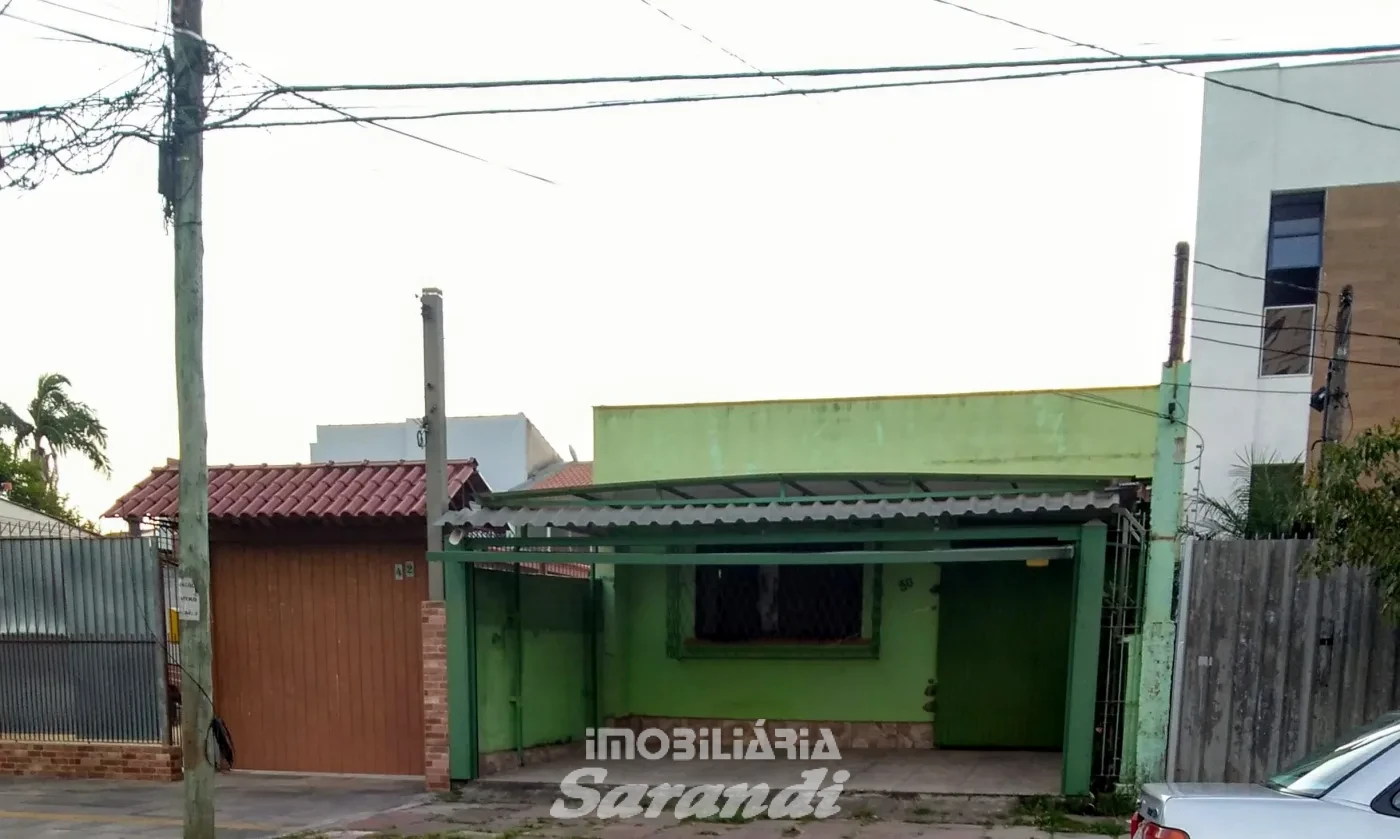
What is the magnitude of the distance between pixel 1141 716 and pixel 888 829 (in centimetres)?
187

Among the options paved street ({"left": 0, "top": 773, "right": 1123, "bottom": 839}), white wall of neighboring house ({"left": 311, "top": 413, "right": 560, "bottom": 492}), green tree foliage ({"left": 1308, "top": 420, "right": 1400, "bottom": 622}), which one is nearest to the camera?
green tree foliage ({"left": 1308, "top": 420, "right": 1400, "bottom": 622})

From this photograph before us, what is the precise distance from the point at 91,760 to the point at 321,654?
2207 mm

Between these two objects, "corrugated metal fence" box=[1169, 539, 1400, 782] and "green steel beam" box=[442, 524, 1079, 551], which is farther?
"green steel beam" box=[442, 524, 1079, 551]

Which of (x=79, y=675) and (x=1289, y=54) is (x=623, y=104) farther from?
(x=79, y=675)

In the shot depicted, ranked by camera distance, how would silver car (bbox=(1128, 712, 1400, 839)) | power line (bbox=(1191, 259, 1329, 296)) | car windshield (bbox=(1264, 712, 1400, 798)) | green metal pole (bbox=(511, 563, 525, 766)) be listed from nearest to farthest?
1. silver car (bbox=(1128, 712, 1400, 839))
2. car windshield (bbox=(1264, 712, 1400, 798))
3. green metal pole (bbox=(511, 563, 525, 766))
4. power line (bbox=(1191, 259, 1329, 296))

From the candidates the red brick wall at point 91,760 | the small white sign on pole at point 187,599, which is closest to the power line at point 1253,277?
the small white sign on pole at point 187,599

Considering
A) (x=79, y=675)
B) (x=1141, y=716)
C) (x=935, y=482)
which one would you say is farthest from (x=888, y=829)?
(x=79, y=675)

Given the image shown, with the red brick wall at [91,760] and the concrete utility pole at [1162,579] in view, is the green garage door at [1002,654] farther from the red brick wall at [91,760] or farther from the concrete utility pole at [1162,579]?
the red brick wall at [91,760]

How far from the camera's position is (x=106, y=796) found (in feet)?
26.9

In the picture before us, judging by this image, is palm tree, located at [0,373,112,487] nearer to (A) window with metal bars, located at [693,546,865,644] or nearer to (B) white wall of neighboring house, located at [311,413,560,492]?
(B) white wall of neighboring house, located at [311,413,560,492]

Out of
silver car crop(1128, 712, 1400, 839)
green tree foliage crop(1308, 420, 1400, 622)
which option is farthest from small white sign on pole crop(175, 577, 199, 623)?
green tree foliage crop(1308, 420, 1400, 622)

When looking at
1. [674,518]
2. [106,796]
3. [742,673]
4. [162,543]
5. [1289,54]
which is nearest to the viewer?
[1289,54]

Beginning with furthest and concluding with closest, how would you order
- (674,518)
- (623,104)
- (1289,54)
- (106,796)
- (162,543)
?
(162,543) < (106,796) < (674,518) < (623,104) < (1289,54)

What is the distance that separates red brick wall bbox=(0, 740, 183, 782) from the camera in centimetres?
884
